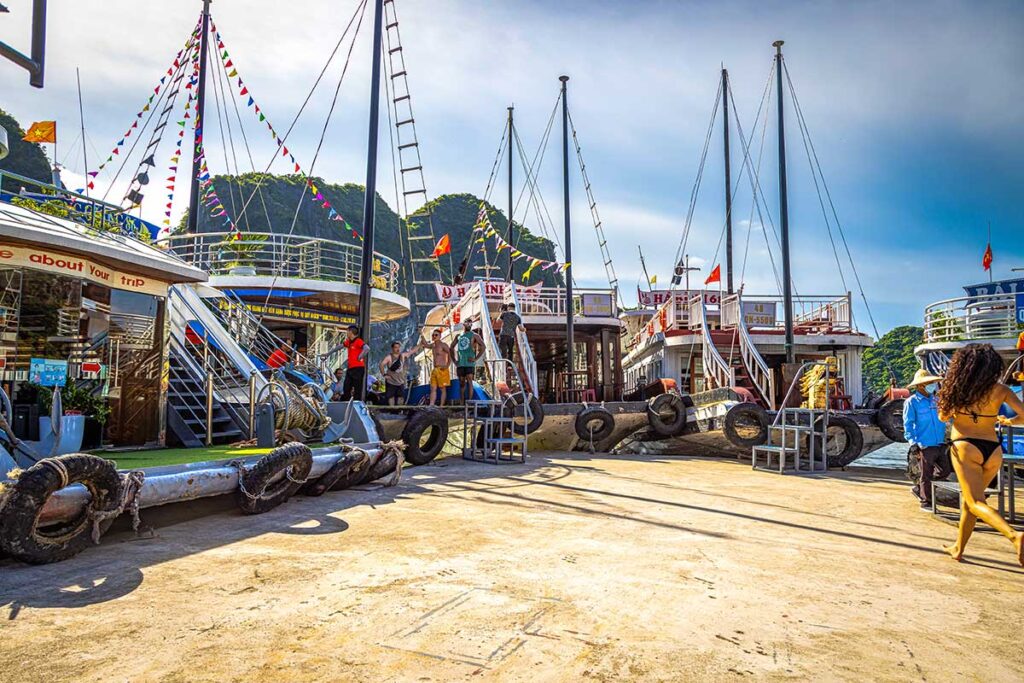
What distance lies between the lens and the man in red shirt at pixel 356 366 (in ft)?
35.5

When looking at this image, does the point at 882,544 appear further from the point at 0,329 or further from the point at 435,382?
the point at 0,329

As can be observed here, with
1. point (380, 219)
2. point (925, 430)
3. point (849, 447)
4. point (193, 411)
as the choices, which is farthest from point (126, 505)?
point (380, 219)

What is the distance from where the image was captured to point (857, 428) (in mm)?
12047

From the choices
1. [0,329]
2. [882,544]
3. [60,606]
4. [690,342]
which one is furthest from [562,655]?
[690,342]

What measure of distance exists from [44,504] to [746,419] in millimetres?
11853

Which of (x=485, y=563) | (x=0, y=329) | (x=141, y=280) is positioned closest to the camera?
(x=485, y=563)

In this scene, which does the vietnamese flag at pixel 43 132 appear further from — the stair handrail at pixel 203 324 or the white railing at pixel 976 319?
the white railing at pixel 976 319

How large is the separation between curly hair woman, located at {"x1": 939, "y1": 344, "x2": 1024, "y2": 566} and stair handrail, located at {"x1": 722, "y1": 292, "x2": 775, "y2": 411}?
9570mm

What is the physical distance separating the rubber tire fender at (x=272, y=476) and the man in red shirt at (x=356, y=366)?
4.19m

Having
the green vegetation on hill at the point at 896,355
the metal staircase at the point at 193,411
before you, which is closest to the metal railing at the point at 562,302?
the metal staircase at the point at 193,411

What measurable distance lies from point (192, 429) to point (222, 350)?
284 centimetres

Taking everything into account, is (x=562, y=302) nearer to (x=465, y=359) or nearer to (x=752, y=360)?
(x=752, y=360)

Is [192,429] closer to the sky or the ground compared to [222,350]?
closer to the ground

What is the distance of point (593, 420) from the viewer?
1491 cm
